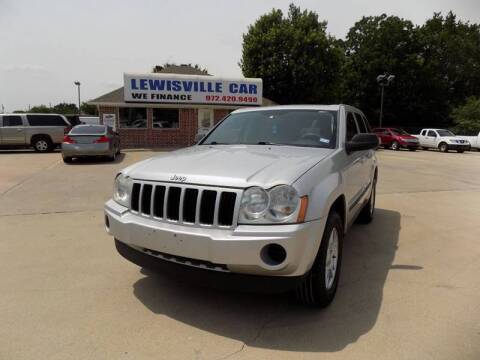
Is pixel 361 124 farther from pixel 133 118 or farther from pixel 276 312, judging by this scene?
pixel 133 118

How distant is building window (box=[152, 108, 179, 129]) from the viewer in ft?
72.4

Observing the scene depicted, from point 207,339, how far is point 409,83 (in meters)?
43.6

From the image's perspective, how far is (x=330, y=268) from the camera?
334cm

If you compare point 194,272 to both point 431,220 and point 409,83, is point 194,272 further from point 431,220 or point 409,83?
point 409,83

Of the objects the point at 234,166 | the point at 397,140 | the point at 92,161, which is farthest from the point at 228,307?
the point at 397,140


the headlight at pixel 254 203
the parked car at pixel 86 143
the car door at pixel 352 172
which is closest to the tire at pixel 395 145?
the parked car at pixel 86 143

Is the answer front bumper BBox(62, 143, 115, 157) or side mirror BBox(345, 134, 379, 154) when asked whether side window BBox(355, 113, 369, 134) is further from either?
front bumper BBox(62, 143, 115, 157)

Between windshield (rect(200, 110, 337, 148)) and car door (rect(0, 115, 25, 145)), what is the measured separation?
1655cm

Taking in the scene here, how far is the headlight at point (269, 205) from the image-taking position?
2.70 meters

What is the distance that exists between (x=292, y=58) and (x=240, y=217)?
3027cm

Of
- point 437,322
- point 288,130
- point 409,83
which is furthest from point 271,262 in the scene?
point 409,83

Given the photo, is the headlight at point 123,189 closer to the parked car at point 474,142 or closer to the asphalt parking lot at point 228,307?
the asphalt parking lot at point 228,307

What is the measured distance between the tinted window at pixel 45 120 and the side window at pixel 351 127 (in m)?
17.2

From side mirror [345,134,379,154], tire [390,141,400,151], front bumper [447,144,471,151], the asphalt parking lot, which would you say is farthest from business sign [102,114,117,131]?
front bumper [447,144,471,151]
